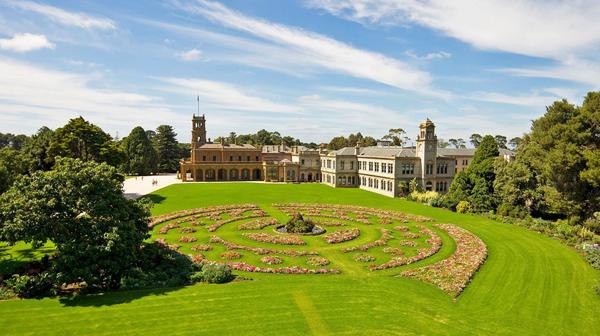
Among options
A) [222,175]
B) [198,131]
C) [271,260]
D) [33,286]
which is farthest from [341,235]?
[198,131]

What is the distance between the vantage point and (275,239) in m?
32.0

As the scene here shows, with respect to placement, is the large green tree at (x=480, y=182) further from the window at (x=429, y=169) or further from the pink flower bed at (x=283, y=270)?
the pink flower bed at (x=283, y=270)

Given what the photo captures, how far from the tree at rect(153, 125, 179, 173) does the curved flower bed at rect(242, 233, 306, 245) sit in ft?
261

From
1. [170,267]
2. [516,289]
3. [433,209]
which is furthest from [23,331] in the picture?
[433,209]

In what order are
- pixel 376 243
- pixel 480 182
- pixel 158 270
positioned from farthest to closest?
pixel 480 182 → pixel 376 243 → pixel 158 270

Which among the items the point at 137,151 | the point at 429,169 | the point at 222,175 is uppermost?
the point at 137,151

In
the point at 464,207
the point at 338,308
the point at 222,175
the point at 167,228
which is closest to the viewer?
the point at 338,308

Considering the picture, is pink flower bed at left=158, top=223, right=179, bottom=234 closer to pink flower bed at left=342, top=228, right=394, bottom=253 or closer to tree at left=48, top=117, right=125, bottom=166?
pink flower bed at left=342, top=228, right=394, bottom=253

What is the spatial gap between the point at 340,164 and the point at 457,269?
5241 cm

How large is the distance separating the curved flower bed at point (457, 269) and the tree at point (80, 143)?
48341 millimetres

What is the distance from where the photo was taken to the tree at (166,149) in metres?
106

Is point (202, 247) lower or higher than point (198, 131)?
lower

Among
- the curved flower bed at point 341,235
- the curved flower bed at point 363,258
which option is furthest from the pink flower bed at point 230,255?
the curved flower bed at point 363,258

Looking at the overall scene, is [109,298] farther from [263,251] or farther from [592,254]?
[592,254]
